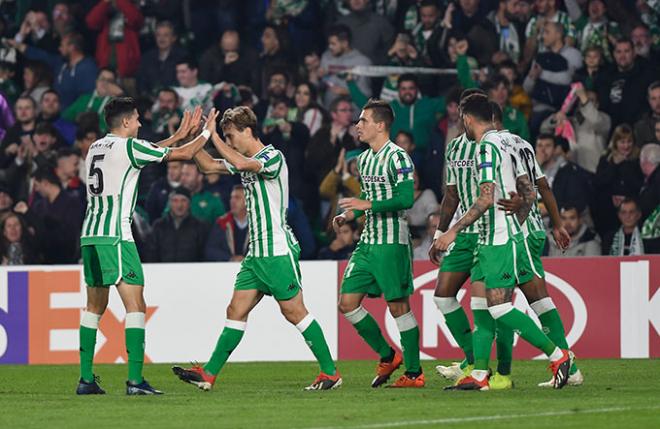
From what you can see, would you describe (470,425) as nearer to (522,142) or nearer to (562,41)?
(522,142)

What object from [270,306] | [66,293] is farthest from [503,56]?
[66,293]

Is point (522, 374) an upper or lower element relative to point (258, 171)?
lower

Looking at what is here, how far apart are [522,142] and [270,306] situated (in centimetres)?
504

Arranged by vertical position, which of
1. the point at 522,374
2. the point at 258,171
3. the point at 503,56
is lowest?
the point at 522,374

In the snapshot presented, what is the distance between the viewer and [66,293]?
51.4ft

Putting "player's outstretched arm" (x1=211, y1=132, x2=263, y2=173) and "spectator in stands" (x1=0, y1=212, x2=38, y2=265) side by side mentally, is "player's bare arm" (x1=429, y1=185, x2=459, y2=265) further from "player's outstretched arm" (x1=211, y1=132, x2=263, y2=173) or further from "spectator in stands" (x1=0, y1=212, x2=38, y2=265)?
"spectator in stands" (x1=0, y1=212, x2=38, y2=265)

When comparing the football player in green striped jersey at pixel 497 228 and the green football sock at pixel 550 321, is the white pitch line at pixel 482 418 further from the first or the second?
the green football sock at pixel 550 321

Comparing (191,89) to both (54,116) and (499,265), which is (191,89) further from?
(499,265)

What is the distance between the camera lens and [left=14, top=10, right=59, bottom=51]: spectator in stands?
20234mm

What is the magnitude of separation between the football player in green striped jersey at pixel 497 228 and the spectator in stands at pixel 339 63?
7.57m

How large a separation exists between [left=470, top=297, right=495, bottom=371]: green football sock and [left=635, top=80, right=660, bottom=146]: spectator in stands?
591 cm

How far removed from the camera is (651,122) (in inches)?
645

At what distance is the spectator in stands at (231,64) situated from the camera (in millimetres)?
18844

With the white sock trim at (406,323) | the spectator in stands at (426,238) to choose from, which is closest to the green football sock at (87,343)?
the white sock trim at (406,323)
